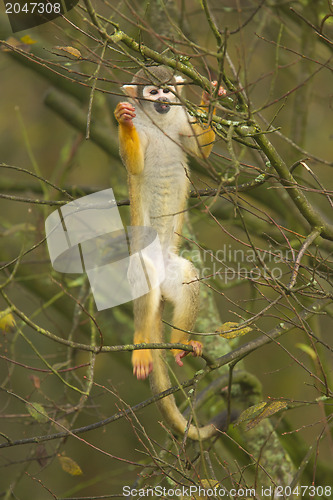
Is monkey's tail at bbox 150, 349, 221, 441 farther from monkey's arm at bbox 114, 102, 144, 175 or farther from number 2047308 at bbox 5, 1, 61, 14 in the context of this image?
number 2047308 at bbox 5, 1, 61, 14

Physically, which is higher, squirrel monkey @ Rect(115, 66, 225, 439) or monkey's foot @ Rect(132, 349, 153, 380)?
squirrel monkey @ Rect(115, 66, 225, 439)

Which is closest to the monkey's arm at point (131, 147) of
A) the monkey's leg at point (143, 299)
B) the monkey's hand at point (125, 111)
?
the monkey's hand at point (125, 111)

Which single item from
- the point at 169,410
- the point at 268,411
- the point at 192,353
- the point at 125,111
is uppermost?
the point at 125,111

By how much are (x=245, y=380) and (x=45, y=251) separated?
258 centimetres

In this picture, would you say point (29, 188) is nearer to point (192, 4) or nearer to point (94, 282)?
point (94, 282)

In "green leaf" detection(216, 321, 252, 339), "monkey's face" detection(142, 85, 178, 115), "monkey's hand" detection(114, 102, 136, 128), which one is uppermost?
"monkey's face" detection(142, 85, 178, 115)

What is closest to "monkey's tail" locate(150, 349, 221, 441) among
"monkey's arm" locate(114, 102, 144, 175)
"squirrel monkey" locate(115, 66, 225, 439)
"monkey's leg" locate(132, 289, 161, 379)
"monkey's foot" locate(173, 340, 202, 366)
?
"squirrel monkey" locate(115, 66, 225, 439)

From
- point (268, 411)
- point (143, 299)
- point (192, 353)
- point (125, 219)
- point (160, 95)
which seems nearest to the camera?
point (268, 411)

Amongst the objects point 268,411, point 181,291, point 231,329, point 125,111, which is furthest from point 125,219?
point 268,411

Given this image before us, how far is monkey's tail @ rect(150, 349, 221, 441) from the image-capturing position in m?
3.81

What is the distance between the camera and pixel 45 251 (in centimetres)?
627

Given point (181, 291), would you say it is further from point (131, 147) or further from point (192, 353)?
point (131, 147)

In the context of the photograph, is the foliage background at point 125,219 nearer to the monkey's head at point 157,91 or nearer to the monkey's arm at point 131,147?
the monkey's head at point 157,91

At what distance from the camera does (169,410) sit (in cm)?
382
